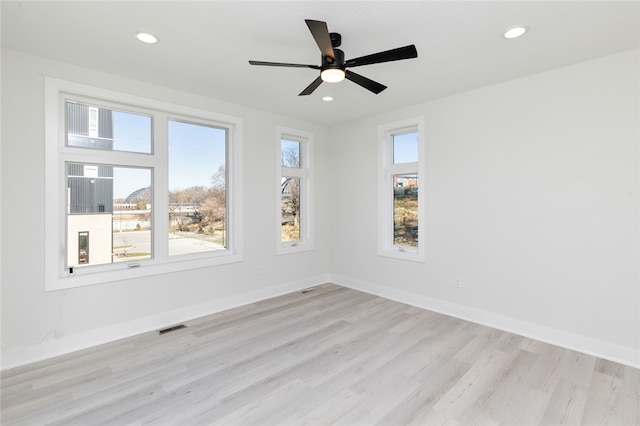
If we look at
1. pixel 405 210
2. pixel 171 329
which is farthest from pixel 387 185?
pixel 171 329

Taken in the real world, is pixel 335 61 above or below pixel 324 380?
above

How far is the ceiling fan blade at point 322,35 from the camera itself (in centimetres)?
183

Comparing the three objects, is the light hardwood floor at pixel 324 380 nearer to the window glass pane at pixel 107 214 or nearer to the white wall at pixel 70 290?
the white wall at pixel 70 290

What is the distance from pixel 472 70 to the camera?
309 centimetres

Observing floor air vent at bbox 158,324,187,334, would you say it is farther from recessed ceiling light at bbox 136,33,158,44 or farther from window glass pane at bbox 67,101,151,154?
recessed ceiling light at bbox 136,33,158,44

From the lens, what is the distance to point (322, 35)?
1951mm

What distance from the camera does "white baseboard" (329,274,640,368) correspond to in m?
2.73

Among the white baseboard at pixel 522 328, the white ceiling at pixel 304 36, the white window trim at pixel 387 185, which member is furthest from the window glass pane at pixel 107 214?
the white baseboard at pixel 522 328

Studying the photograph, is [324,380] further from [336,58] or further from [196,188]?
[196,188]

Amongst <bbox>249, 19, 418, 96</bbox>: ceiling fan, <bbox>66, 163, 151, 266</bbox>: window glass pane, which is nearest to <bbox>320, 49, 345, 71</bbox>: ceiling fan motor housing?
<bbox>249, 19, 418, 96</bbox>: ceiling fan

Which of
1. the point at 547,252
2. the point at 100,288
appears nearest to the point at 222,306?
the point at 100,288

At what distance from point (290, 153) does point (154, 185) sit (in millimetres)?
2142

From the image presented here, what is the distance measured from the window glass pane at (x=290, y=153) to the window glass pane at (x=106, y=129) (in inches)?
76.2

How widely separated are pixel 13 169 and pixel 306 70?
8.99ft
